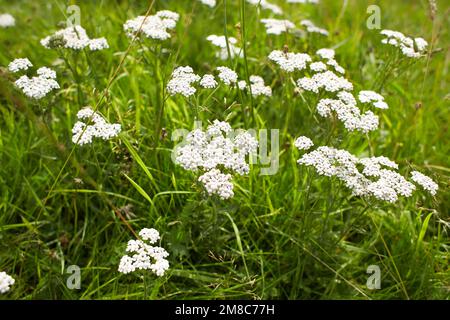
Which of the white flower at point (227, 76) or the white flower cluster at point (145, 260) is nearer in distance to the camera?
the white flower cluster at point (145, 260)

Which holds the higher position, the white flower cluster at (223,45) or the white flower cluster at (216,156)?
the white flower cluster at (223,45)

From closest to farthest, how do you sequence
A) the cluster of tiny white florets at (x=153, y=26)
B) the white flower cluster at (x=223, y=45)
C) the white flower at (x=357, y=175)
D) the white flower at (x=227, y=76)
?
the white flower at (x=357, y=175) → the white flower at (x=227, y=76) → the cluster of tiny white florets at (x=153, y=26) → the white flower cluster at (x=223, y=45)

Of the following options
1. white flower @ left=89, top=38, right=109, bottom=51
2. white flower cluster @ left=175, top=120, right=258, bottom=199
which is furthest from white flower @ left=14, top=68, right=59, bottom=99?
white flower cluster @ left=175, top=120, right=258, bottom=199

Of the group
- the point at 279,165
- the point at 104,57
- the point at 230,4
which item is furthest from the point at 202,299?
the point at 230,4

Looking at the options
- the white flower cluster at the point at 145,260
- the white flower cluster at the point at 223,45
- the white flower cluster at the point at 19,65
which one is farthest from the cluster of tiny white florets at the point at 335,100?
the white flower cluster at the point at 19,65

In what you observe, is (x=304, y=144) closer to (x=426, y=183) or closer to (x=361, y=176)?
(x=361, y=176)

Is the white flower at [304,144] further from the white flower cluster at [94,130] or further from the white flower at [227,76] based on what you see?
the white flower cluster at [94,130]

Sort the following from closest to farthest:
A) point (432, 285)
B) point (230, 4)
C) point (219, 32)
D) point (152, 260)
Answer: point (152, 260), point (432, 285), point (219, 32), point (230, 4)
